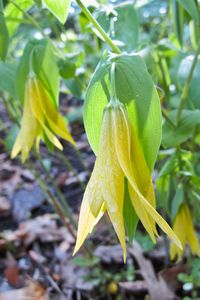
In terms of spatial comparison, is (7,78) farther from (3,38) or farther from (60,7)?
(60,7)

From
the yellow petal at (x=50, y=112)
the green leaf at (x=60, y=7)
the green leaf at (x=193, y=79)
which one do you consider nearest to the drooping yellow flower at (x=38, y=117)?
the yellow petal at (x=50, y=112)

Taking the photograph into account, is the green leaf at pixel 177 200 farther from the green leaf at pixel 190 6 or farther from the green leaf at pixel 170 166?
the green leaf at pixel 190 6

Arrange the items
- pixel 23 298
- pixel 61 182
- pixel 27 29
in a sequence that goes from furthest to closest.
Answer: pixel 27 29
pixel 61 182
pixel 23 298

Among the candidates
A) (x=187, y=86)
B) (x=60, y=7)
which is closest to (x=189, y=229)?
(x=187, y=86)

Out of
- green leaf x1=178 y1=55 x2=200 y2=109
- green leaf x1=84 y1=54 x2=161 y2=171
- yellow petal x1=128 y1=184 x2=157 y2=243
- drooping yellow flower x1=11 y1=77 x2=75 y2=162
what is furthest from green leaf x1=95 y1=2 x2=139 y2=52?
yellow petal x1=128 y1=184 x2=157 y2=243

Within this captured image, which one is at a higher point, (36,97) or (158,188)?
(36,97)

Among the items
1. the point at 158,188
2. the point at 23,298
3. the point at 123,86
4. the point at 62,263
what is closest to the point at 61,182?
the point at 62,263

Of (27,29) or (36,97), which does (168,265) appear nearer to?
(36,97)
